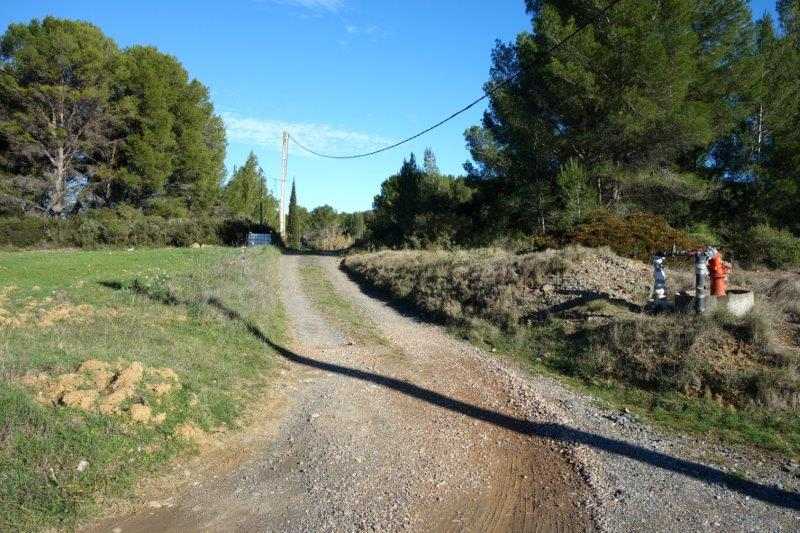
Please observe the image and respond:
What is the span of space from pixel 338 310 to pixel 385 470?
9574mm

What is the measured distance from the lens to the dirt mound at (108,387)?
5.51 meters

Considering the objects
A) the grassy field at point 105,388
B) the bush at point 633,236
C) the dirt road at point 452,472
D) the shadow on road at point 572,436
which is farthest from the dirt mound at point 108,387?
the bush at point 633,236

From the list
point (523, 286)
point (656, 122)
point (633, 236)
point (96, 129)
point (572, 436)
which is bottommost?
point (572, 436)

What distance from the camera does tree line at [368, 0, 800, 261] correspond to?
20.4 metres

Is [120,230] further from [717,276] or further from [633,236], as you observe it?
[717,276]

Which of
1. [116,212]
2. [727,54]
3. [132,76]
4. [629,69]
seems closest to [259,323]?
[629,69]

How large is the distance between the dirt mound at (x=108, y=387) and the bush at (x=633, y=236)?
13.6 metres

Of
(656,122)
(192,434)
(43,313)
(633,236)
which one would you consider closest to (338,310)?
(43,313)

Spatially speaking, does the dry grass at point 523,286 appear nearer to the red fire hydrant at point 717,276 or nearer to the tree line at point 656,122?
the red fire hydrant at point 717,276

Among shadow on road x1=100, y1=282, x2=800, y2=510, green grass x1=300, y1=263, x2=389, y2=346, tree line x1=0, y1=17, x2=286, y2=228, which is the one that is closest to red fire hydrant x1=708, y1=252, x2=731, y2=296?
shadow on road x1=100, y1=282, x2=800, y2=510

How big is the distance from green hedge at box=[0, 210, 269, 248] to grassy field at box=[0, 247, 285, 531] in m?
26.8

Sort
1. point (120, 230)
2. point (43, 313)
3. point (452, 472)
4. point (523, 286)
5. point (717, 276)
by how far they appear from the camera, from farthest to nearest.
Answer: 1. point (120, 230)
2. point (523, 286)
3. point (43, 313)
4. point (717, 276)
5. point (452, 472)

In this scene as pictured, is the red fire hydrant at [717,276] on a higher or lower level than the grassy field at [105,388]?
higher

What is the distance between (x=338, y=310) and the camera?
14.6 meters
